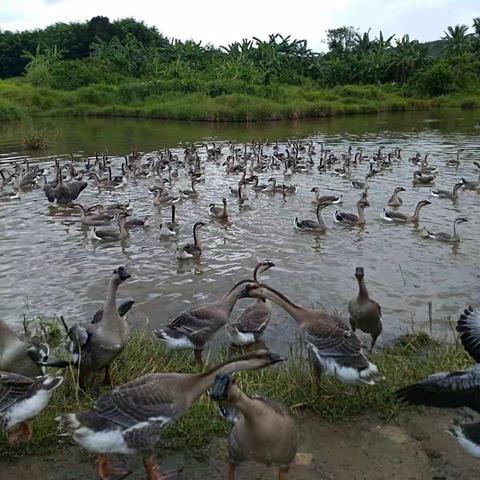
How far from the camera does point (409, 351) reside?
26.3ft

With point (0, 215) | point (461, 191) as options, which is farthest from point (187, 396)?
point (461, 191)

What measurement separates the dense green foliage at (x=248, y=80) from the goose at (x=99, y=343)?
41518 millimetres

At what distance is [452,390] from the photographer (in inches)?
189

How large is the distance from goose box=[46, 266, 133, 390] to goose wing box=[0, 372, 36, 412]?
2.92 feet

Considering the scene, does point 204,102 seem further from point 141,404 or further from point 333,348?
point 141,404

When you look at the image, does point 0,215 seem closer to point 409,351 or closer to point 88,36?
point 409,351

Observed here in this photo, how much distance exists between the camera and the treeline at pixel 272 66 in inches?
2431

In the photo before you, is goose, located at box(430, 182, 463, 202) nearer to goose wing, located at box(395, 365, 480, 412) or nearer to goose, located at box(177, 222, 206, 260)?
goose, located at box(177, 222, 206, 260)

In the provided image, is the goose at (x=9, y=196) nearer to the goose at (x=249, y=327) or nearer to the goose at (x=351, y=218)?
the goose at (x=351, y=218)

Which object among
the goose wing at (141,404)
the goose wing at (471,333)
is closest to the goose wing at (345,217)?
the goose wing at (471,333)

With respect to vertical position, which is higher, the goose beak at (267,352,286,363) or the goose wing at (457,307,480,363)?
the goose beak at (267,352,286,363)

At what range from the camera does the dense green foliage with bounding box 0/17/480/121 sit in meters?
52.4

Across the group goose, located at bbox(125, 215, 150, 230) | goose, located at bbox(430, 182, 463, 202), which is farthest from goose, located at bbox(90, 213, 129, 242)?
goose, located at bbox(430, 182, 463, 202)

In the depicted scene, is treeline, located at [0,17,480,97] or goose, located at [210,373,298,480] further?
treeline, located at [0,17,480,97]
